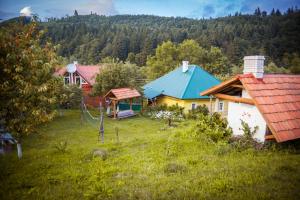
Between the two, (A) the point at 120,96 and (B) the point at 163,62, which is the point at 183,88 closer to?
(A) the point at 120,96

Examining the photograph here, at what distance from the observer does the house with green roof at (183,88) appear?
92.1ft

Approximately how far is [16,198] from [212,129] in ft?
32.5

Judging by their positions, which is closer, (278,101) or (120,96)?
(278,101)

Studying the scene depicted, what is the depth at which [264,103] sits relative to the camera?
11.3 meters

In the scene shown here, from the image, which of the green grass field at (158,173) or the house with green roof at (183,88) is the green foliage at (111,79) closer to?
the house with green roof at (183,88)

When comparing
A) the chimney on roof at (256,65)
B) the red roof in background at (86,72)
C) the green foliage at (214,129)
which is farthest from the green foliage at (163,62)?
the chimney on roof at (256,65)

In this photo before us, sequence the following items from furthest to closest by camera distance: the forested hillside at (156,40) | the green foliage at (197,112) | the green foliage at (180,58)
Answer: the forested hillside at (156,40)
the green foliage at (180,58)
the green foliage at (197,112)

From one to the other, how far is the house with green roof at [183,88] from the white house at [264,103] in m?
13.7

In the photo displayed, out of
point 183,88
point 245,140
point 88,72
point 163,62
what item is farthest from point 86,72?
point 245,140

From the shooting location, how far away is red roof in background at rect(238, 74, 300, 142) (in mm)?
10570

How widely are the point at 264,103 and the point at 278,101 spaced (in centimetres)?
92

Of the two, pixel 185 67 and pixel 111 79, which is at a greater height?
pixel 185 67

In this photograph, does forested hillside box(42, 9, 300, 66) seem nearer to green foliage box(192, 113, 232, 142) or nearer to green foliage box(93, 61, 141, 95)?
green foliage box(93, 61, 141, 95)

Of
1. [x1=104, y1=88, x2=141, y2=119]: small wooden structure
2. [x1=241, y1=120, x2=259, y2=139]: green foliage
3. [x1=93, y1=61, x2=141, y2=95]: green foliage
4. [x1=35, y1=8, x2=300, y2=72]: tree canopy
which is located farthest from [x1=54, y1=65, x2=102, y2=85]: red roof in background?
[x1=35, y1=8, x2=300, y2=72]: tree canopy
